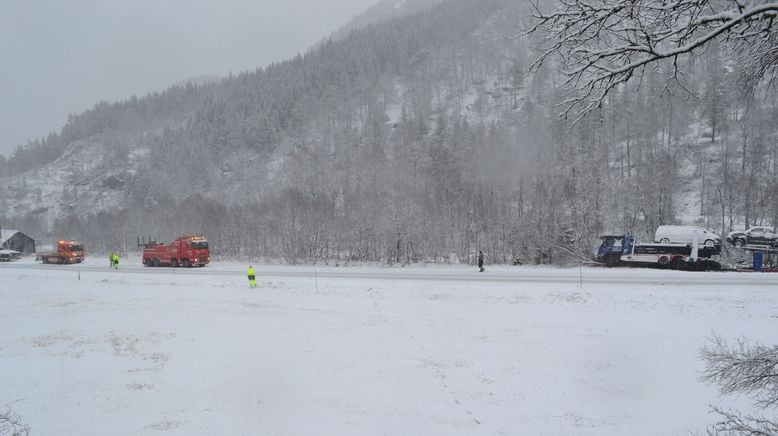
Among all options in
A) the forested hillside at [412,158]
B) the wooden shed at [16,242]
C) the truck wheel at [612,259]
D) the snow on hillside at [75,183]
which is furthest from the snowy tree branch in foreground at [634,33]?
the snow on hillside at [75,183]

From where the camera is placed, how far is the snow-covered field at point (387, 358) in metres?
9.07

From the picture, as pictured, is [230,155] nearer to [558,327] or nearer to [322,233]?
[322,233]

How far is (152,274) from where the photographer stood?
32344mm

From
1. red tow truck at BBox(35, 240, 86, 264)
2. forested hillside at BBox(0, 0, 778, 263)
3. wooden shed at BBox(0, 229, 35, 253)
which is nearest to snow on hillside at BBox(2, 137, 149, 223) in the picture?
forested hillside at BBox(0, 0, 778, 263)

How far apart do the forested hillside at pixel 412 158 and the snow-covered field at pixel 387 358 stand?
24.1ft

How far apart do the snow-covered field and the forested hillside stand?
7352mm

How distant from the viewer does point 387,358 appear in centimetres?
1245

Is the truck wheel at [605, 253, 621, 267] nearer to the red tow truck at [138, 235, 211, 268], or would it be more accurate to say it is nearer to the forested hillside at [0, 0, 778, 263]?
the forested hillside at [0, 0, 778, 263]

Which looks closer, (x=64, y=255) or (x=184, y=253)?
(x=184, y=253)

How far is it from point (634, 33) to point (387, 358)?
10843mm

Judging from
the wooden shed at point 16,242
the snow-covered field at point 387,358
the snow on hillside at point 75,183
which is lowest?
the snow-covered field at point 387,358

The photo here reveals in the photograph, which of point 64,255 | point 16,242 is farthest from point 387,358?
point 16,242

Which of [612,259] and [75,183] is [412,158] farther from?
[75,183]

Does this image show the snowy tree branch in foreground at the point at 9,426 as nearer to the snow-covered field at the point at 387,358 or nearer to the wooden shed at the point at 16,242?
the snow-covered field at the point at 387,358
